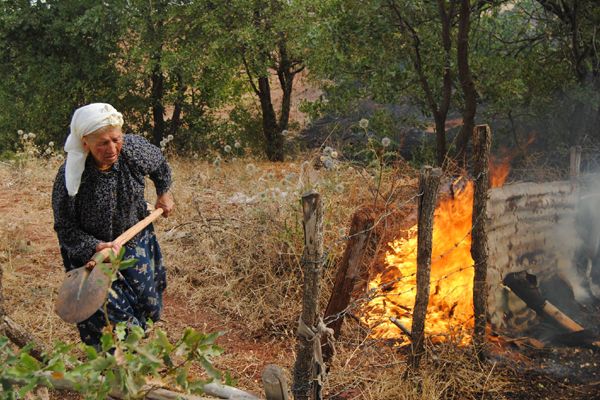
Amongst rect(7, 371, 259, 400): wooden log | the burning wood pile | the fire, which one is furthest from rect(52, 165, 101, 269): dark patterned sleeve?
the fire

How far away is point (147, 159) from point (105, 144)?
0.43m

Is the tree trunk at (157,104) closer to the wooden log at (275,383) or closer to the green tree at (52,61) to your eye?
the green tree at (52,61)

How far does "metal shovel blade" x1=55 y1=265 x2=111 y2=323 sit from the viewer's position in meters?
3.41

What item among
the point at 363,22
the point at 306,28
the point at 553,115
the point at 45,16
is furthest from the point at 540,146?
the point at 45,16

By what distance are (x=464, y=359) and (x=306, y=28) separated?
7.87 metres

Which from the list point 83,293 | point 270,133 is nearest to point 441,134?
point 270,133

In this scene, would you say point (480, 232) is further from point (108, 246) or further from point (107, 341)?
point (107, 341)

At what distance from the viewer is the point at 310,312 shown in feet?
11.3

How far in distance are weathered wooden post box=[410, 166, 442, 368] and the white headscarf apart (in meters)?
1.80

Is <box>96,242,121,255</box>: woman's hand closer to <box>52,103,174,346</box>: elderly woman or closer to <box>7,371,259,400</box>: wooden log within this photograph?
<box>52,103,174,346</box>: elderly woman

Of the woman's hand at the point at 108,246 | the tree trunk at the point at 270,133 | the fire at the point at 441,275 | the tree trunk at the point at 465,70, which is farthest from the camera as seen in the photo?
the tree trunk at the point at 270,133

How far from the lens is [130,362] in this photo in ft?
7.47

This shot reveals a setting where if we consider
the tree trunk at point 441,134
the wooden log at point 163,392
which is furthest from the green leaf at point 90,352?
the tree trunk at point 441,134

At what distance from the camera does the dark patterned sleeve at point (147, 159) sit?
3902mm
